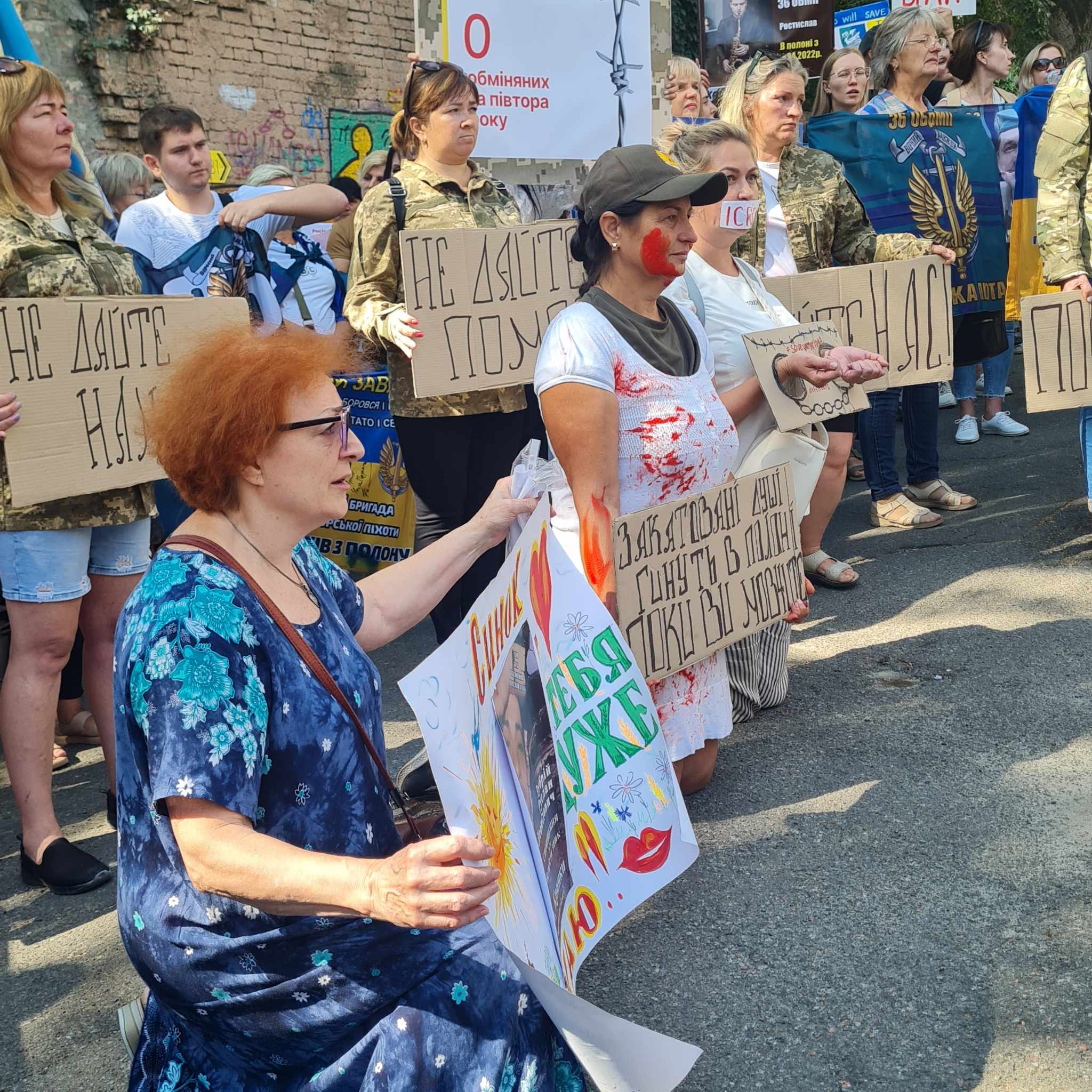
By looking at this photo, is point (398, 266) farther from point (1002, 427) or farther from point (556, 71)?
point (1002, 427)

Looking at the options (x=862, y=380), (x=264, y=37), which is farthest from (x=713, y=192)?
(x=264, y=37)

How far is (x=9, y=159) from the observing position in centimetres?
329

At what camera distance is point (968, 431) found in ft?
26.4

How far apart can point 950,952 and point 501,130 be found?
Result: 3.82 meters

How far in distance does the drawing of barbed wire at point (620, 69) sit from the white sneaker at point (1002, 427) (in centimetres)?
355

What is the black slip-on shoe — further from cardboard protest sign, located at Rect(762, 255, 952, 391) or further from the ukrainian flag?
the ukrainian flag

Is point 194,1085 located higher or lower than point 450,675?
lower

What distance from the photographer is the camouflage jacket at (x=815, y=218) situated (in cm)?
493

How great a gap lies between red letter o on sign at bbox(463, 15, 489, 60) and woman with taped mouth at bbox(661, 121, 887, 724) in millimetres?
1504

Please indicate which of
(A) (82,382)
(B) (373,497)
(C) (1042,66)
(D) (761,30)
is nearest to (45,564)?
(A) (82,382)

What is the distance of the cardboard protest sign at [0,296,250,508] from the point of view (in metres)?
3.21

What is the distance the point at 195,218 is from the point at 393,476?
1646 mm

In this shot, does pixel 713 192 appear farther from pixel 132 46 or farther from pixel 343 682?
pixel 132 46

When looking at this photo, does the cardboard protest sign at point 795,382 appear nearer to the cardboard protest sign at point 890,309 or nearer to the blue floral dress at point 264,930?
the cardboard protest sign at point 890,309
